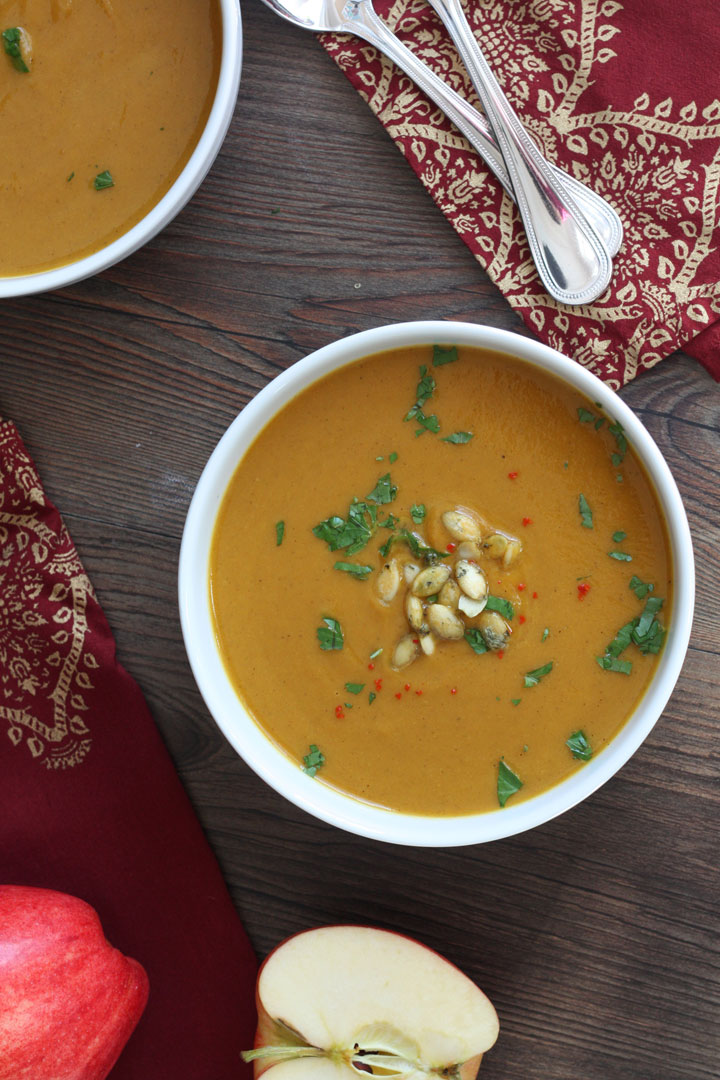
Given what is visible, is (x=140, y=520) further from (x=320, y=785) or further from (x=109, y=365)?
(x=320, y=785)

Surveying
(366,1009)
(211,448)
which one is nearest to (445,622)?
(211,448)

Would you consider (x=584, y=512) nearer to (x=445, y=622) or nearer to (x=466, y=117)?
(x=445, y=622)

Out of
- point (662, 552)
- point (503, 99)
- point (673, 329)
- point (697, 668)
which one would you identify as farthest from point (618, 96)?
point (697, 668)

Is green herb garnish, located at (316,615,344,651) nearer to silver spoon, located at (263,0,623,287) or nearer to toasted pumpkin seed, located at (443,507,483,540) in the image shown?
toasted pumpkin seed, located at (443,507,483,540)

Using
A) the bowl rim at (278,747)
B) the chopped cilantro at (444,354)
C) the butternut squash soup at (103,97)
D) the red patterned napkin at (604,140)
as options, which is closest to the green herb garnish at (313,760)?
the bowl rim at (278,747)

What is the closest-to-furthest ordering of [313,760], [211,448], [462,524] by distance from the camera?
[462,524]
[313,760]
[211,448]
